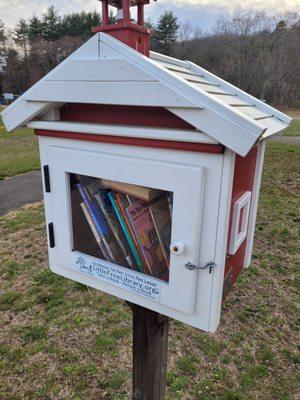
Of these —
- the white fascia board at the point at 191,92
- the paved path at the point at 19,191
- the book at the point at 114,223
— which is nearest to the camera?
the white fascia board at the point at 191,92

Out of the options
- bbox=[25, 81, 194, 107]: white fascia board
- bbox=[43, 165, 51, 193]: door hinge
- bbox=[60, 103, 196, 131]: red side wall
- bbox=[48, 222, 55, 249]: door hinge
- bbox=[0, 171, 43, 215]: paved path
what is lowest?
bbox=[0, 171, 43, 215]: paved path

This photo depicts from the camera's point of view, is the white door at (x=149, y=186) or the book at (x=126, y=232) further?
the book at (x=126, y=232)

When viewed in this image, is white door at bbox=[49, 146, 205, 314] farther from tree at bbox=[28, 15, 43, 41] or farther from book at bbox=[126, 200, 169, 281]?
tree at bbox=[28, 15, 43, 41]

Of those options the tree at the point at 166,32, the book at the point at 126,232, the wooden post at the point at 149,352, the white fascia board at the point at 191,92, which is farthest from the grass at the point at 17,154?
the tree at the point at 166,32

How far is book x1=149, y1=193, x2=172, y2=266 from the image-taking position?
1.03 m

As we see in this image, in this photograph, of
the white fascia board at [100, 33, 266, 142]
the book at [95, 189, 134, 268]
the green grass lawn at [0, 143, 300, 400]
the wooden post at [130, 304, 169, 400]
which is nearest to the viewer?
the white fascia board at [100, 33, 266, 142]

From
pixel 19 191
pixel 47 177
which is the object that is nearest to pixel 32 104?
pixel 47 177

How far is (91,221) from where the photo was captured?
1.13m

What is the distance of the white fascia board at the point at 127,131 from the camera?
794 mm

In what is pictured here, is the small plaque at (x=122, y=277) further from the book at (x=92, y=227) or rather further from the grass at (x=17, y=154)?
the grass at (x=17, y=154)

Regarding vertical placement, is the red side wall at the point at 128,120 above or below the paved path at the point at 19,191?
above

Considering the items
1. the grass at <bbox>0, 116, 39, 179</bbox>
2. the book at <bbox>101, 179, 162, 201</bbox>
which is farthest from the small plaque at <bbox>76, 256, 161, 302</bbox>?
the grass at <bbox>0, 116, 39, 179</bbox>

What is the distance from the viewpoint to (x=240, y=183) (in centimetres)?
107

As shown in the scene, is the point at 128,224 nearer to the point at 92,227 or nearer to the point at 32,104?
the point at 92,227
